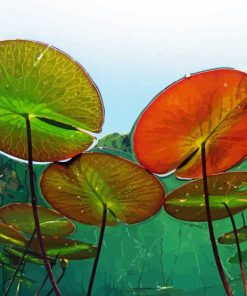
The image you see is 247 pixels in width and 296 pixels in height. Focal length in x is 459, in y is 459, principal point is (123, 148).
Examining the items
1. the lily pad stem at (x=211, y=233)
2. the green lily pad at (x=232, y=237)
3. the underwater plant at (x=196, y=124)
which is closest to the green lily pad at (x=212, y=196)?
the underwater plant at (x=196, y=124)

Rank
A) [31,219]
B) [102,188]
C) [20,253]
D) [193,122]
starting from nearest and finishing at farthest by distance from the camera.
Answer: [193,122]
[102,188]
[31,219]
[20,253]

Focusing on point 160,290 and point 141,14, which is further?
point 160,290

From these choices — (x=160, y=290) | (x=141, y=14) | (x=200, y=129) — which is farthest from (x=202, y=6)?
(x=160, y=290)

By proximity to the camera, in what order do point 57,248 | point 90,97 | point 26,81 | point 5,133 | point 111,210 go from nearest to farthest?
point 26,81
point 90,97
point 5,133
point 111,210
point 57,248

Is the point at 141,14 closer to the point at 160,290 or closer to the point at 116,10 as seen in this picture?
the point at 116,10

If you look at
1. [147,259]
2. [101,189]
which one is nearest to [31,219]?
[101,189]

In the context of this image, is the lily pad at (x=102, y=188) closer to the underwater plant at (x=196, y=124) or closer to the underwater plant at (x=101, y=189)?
the underwater plant at (x=101, y=189)

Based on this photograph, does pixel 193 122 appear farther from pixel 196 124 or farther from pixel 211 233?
pixel 211 233

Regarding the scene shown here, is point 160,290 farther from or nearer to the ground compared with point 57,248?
nearer to the ground
